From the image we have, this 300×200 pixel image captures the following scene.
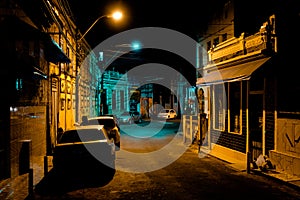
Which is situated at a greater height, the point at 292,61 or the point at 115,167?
the point at 292,61

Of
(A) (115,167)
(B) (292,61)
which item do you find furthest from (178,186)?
(B) (292,61)

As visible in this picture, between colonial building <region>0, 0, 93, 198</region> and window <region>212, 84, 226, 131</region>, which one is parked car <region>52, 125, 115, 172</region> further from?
window <region>212, 84, 226, 131</region>

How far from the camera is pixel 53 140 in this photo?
1483cm

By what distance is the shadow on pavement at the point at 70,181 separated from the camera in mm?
8148

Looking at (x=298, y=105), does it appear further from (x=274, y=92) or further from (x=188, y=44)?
(x=188, y=44)

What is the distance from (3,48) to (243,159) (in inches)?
394

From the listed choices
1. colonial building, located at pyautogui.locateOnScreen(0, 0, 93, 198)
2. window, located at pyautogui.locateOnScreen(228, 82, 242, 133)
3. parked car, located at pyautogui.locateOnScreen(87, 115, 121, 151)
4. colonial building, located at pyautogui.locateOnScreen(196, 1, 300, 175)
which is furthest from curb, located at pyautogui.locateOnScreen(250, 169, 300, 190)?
colonial building, located at pyautogui.locateOnScreen(0, 0, 93, 198)

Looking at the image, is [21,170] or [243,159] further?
[243,159]

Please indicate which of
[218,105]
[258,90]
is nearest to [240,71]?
[258,90]

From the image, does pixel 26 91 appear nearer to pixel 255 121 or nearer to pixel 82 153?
pixel 82 153

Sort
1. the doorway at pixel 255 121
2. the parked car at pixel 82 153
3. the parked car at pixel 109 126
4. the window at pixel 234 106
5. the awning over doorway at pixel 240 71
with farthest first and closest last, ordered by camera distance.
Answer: the parked car at pixel 109 126 < the window at pixel 234 106 < the doorway at pixel 255 121 < the awning over doorway at pixel 240 71 < the parked car at pixel 82 153

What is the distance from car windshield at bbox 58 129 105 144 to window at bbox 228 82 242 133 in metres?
6.94

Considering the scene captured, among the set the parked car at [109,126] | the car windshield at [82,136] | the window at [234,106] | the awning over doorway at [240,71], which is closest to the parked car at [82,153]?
the car windshield at [82,136]

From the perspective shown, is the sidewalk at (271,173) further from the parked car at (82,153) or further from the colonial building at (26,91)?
the colonial building at (26,91)
